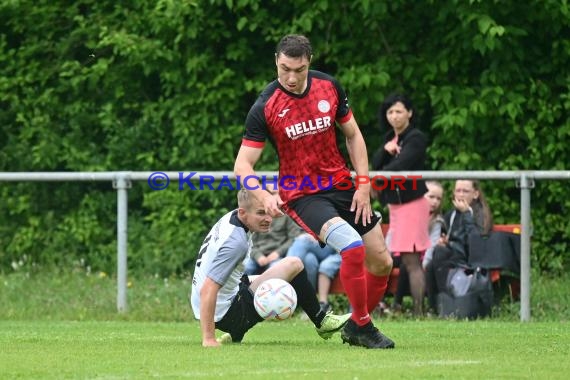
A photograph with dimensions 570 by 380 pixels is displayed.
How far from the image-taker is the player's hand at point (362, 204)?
27.5 feet

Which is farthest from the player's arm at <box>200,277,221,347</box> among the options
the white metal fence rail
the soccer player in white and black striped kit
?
the white metal fence rail

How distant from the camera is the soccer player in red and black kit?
8.26m

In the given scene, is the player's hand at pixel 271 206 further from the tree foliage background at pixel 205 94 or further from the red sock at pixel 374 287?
the tree foliage background at pixel 205 94

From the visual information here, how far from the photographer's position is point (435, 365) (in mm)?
7266

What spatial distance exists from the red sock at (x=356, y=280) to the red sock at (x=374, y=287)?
17.1 inches

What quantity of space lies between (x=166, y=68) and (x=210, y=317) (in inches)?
272

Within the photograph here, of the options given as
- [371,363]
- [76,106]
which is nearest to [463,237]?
[371,363]

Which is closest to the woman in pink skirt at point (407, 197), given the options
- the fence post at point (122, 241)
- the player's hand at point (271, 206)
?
the fence post at point (122, 241)

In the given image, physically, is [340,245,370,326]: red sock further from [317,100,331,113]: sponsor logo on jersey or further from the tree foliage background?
the tree foliage background

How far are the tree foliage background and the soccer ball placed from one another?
4920 mm

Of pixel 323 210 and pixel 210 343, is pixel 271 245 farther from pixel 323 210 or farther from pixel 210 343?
pixel 323 210

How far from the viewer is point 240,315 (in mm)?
8945

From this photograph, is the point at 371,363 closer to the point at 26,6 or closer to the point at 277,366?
the point at 277,366

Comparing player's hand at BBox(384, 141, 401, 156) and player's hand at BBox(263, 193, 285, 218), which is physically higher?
player's hand at BBox(384, 141, 401, 156)
